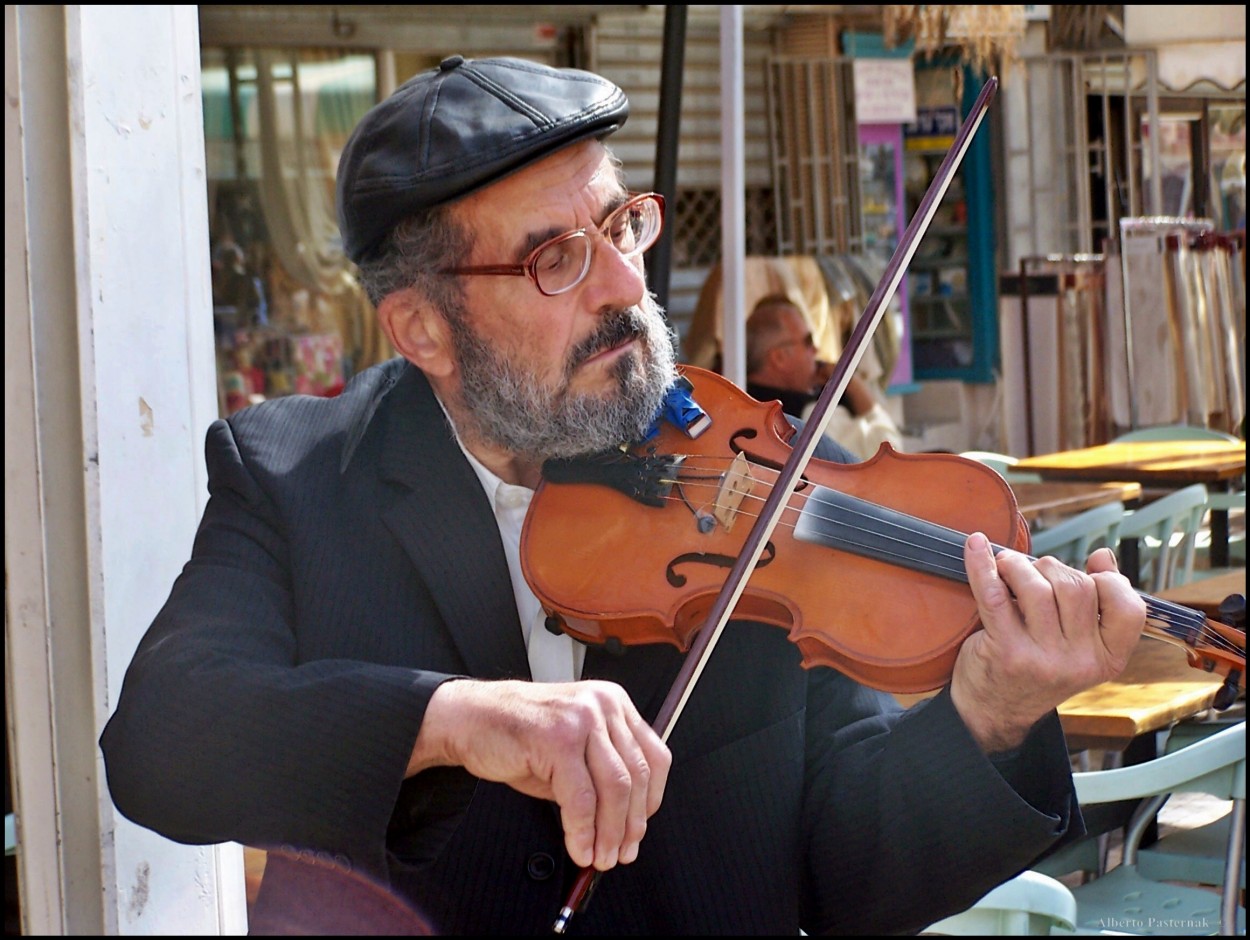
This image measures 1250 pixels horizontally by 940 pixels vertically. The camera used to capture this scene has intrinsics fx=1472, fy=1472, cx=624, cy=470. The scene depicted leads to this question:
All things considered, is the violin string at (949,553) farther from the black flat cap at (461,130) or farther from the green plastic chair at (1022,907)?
the green plastic chair at (1022,907)

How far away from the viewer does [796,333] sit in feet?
19.2

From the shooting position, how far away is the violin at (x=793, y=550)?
1.47 meters

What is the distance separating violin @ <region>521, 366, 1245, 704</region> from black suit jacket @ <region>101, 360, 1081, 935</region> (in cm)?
5

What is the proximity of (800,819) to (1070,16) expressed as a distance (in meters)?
8.65

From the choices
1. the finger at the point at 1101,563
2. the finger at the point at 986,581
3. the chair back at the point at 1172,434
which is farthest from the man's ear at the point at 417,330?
the chair back at the point at 1172,434

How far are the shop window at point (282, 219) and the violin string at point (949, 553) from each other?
5284 millimetres

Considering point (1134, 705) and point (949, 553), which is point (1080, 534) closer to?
point (1134, 705)

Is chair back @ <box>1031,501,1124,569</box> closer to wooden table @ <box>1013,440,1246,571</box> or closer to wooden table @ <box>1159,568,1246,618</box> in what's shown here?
wooden table @ <box>1159,568,1246,618</box>

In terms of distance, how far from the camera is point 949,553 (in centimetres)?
149

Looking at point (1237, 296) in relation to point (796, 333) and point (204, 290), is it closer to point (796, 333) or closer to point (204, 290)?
point (796, 333)

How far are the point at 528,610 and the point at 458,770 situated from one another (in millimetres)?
311

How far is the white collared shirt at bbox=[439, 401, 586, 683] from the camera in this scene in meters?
1.60

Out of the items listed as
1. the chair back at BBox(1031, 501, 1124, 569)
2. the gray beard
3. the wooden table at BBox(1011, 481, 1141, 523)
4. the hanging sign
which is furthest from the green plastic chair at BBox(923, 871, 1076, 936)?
the hanging sign

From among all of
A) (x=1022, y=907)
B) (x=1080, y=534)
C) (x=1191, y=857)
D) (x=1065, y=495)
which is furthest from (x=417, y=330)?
(x=1065, y=495)
